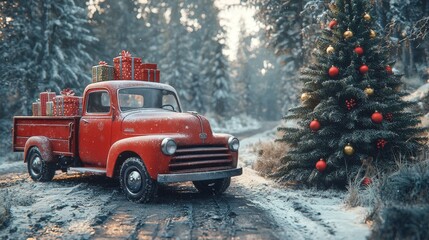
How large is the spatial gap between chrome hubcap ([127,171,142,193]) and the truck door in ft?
3.63

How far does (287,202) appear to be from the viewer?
673 centimetres

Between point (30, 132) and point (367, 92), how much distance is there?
771cm

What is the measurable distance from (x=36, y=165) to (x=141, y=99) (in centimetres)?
319

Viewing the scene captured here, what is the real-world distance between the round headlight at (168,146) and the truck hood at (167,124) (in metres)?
0.44

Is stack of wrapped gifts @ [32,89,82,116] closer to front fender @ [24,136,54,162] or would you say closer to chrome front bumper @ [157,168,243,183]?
front fender @ [24,136,54,162]

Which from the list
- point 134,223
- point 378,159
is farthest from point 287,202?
point 134,223

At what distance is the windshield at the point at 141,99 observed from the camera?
784 cm

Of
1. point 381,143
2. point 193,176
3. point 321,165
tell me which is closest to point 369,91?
point 381,143

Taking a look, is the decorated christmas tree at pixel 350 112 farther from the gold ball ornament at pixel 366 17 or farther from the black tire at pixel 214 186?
the black tire at pixel 214 186

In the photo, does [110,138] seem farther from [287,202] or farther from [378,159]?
[378,159]

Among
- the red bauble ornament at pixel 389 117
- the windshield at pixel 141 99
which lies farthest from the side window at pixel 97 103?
the red bauble ornament at pixel 389 117

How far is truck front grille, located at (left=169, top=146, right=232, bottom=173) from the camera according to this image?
21.5 ft

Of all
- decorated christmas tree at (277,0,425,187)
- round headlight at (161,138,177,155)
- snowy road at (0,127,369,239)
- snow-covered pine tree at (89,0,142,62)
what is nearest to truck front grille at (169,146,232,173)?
round headlight at (161,138,177,155)

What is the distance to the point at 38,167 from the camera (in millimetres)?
9094
